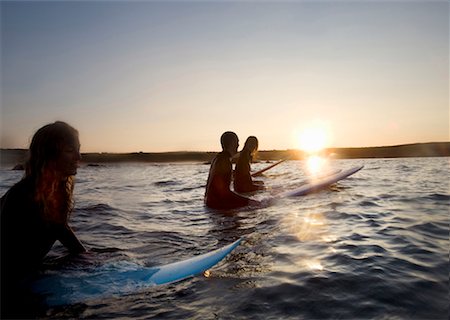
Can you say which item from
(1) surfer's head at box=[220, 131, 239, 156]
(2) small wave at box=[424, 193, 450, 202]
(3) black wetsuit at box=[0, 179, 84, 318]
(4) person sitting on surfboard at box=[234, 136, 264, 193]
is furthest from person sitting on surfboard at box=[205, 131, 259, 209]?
(2) small wave at box=[424, 193, 450, 202]

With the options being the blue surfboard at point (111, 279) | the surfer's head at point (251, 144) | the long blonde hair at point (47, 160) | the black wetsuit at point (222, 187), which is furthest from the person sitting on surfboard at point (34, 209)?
the surfer's head at point (251, 144)

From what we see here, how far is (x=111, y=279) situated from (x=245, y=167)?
23.2ft

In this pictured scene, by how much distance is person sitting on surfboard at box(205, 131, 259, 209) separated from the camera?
7324 mm

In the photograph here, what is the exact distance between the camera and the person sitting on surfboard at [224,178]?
7.32 metres

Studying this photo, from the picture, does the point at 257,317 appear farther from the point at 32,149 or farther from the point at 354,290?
the point at 32,149

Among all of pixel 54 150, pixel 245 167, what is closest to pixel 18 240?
pixel 54 150

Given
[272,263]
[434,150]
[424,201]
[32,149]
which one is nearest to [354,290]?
[272,263]

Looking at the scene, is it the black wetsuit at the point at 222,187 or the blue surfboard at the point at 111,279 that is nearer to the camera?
the blue surfboard at the point at 111,279

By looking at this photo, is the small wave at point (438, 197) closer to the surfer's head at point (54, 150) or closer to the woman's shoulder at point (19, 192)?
the surfer's head at point (54, 150)

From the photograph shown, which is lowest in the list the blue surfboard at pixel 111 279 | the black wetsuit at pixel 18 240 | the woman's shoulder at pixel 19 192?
the blue surfboard at pixel 111 279

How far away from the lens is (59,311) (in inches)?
114

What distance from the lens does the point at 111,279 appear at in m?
3.59

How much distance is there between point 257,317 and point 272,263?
1365 millimetres

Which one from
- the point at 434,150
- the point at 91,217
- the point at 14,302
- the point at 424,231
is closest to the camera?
the point at 14,302
